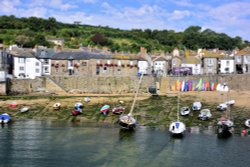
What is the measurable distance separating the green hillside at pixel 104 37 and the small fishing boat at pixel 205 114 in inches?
3177

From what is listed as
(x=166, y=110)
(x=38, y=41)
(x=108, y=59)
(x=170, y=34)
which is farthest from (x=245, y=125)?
(x=170, y=34)

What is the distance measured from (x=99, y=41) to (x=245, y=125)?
96.6 meters

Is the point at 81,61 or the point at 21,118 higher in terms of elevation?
the point at 81,61

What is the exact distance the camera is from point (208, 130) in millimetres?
53875

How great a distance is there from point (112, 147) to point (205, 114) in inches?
762

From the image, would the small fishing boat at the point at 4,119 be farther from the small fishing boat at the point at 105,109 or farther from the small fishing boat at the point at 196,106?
the small fishing boat at the point at 196,106

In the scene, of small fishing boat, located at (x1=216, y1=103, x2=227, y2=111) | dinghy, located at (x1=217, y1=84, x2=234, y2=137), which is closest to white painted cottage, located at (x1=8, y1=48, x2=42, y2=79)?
small fishing boat, located at (x1=216, y1=103, x2=227, y2=111)

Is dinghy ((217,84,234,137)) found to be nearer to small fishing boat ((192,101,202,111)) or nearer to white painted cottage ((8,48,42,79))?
small fishing boat ((192,101,202,111))

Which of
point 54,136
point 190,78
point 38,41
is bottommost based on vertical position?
point 54,136

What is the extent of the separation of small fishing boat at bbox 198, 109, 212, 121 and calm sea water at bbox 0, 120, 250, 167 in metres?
3.54

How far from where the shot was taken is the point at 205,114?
5831 cm

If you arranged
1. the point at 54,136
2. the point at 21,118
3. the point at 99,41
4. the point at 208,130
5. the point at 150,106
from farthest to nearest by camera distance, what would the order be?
1. the point at 99,41
2. the point at 150,106
3. the point at 21,118
4. the point at 208,130
5. the point at 54,136

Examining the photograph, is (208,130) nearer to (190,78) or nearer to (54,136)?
(54,136)

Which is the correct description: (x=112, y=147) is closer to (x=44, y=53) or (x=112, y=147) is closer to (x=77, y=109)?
(x=77, y=109)
